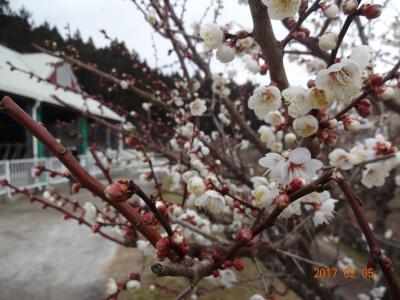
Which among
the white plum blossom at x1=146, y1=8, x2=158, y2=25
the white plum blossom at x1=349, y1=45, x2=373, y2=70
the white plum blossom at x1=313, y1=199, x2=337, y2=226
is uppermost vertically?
the white plum blossom at x1=146, y1=8, x2=158, y2=25

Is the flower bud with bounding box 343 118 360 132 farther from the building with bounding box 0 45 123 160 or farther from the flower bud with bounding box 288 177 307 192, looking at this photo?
the building with bounding box 0 45 123 160

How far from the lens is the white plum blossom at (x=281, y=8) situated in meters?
0.91

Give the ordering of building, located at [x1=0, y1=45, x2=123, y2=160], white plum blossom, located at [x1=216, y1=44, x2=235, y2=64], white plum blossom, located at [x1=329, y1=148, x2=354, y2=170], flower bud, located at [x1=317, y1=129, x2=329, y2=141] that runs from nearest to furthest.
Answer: flower bud, located at [x1=317, y1=129, x2=329, y2=141] < white plum blossom, located at [x1=216, y1=44, x2=235, y2=64] < white plum blossom, located at [x1=329, y1=148, x2=354, y2=170] < building, located at [x1=0, y1=45, x2=123, y2=160]

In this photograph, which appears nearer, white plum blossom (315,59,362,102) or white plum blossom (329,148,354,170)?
white plum blossom (315,59,362,102)

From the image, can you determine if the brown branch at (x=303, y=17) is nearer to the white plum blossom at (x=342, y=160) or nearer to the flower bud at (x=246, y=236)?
the flower bud at (x=246, y=236)

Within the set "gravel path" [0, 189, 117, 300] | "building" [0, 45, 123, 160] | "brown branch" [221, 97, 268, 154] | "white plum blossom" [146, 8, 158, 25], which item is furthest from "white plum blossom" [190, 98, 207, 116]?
"building" [0, 45, 123, 160]

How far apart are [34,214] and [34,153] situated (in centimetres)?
337

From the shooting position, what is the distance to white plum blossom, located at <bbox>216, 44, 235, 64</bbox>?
1150 millimetres

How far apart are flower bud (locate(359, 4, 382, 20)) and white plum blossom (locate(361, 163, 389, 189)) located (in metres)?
0.87

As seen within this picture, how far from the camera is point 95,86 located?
21375mm

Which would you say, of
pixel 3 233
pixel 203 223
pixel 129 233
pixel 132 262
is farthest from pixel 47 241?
pixel 129 233

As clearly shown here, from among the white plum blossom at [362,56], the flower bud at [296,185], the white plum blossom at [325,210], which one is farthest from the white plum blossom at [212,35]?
the white plum blossom at [325,210]

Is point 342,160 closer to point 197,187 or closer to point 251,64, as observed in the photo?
point 251,64

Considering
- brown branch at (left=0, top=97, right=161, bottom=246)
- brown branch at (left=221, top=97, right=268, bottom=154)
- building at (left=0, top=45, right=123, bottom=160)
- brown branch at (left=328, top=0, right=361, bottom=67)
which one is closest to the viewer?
brown branch at (left=0, top=97, right=161, bottom=246)
